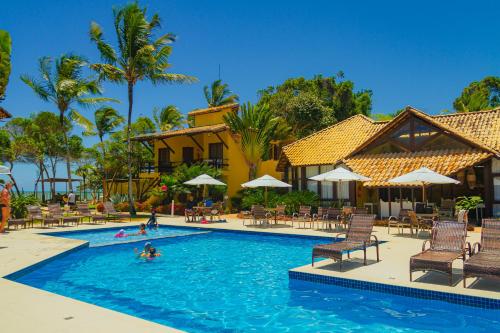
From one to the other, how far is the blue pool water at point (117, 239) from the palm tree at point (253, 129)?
966 centimetres

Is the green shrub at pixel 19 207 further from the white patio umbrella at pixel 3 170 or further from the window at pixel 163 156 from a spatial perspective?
the window at pixel 163 156

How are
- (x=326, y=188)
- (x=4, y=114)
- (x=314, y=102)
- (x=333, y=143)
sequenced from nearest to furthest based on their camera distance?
(x=4, y=114), (x=326, y=188), (x=333, y=143), (x=314, y=102)

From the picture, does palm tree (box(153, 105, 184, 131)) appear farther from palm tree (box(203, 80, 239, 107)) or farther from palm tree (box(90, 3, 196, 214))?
palm tree (box(90, 3, 196, 214))

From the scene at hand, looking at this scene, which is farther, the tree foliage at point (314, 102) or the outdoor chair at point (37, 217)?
the tree foliage at point (314, 102)

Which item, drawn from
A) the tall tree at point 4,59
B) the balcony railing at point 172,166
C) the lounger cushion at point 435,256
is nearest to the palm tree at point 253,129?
the balcony railing at point 172,166

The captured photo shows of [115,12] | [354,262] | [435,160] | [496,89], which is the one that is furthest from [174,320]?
[496,89]

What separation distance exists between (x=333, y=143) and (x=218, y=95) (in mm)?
22031

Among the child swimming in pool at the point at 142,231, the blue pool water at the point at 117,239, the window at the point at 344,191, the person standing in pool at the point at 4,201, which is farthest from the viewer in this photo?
the window at the point at 344,191

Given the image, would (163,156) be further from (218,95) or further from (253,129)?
(218,95)

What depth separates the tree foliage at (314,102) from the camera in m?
36.3

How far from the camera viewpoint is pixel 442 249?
825cm

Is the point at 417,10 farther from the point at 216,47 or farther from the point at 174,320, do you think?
the point at 174,320

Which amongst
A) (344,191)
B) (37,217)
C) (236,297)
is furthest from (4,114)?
(236,297)

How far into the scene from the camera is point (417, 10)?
60.5ft
